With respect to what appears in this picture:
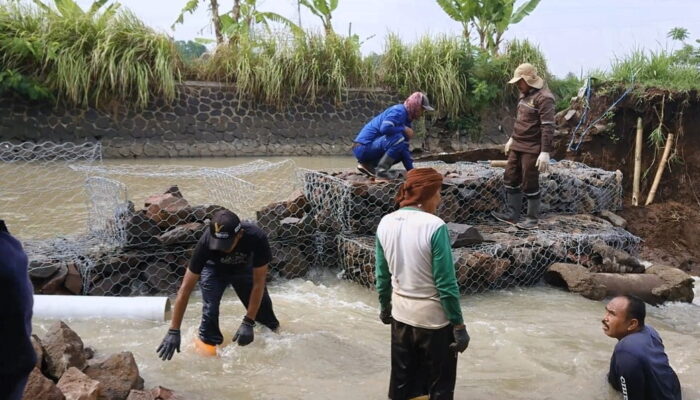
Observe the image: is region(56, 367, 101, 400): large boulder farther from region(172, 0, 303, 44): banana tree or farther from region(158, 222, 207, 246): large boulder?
region(172, 0, 303, 44): banana tree

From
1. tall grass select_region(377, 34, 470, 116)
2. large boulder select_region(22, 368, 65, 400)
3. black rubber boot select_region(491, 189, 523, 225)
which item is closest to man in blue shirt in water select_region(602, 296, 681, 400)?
large boulder select_region(22, 368, 65, 400)

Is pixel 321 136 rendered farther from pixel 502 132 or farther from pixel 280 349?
pixel 280 349

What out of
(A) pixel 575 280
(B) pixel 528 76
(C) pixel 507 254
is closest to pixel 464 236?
(C) pixel 507 254

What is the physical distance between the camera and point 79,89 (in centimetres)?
1316

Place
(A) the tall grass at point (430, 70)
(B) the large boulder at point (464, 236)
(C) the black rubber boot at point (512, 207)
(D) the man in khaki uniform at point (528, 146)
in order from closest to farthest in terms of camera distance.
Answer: (B) the large boulder at point (464, 236) < (D) the man in khaki uniform at point (528, 146) < (C) the black rubber boot at point (512, 207) < (A) the tall grass at point (430, 70)

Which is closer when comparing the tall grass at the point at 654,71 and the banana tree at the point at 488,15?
the tall grass at the point at 654,71

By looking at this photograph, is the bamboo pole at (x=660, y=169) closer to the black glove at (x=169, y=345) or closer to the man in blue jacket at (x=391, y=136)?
the man in blue jacket at (x=391, y=136)

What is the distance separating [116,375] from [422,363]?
1687 millimetres

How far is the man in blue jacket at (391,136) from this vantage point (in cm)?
697

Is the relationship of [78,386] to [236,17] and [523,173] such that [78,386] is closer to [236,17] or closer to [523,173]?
[523,173]

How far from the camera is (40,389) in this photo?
303cm

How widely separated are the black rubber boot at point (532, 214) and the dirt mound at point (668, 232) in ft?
5.74

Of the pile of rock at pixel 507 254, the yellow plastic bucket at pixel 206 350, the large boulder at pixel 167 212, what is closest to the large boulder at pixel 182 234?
the large boulder at pixel 167 212

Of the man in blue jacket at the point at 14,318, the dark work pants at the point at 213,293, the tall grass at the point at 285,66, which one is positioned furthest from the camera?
the tall grass at the point at 285,66
